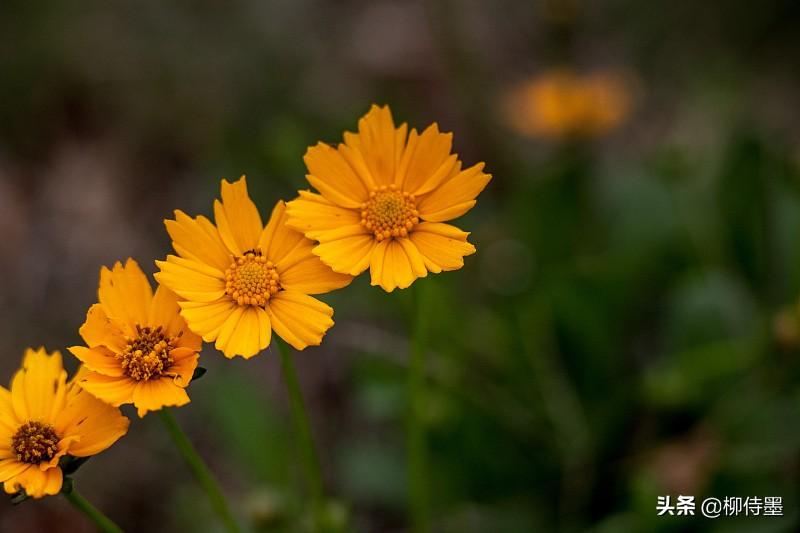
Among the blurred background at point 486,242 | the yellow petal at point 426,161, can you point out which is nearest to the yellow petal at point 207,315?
the yellow petal at point 426,161

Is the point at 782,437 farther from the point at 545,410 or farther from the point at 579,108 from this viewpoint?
the point at 579,108

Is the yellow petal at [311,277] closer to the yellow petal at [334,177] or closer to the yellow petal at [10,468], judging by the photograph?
the yellow petal at [334,177]

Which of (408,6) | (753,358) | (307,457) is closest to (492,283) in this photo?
(753,358)

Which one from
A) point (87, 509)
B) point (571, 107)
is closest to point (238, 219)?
point (87, 509)

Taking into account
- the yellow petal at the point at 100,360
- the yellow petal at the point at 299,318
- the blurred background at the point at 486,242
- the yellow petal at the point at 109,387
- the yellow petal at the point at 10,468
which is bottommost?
the yellow petal at the point at 10,468

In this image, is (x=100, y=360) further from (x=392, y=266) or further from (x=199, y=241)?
(x=392, y=266)
